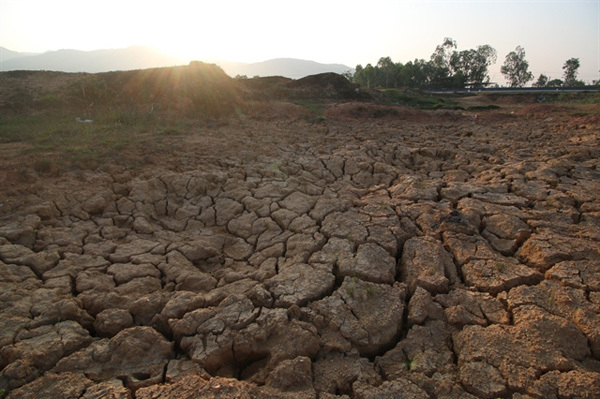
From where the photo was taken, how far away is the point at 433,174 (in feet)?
17.8

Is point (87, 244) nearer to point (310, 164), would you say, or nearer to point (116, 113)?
point (310, 164)

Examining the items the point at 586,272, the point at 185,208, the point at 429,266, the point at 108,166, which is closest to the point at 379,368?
the point at 429,266

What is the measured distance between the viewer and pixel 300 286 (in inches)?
109

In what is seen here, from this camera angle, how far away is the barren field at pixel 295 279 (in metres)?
2.06

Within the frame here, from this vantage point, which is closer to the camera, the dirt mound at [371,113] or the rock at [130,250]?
the rock at [130,250]

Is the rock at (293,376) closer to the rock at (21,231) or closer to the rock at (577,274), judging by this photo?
the rock at (577,274)

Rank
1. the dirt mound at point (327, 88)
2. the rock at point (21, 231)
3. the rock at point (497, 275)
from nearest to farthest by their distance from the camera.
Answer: the rock at point (497, 275)
the rock at point (21, 231)
the dirt mound at point (327, 88)

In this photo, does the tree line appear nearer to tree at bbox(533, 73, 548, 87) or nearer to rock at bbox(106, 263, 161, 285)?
tree at bbox(533, 73, 548, 87)

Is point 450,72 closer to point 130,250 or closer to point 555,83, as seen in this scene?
point 555,83

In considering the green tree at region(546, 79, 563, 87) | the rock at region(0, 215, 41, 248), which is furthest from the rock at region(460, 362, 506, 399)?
the green tree at region(546, 79, 563, 87)

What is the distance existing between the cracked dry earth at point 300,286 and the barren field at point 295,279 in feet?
0.05

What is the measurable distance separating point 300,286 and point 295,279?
10cm

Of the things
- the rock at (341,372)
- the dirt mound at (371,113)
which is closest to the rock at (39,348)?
the rock at (341,372)

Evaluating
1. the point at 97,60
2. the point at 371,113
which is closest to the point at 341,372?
the point at 371,113
